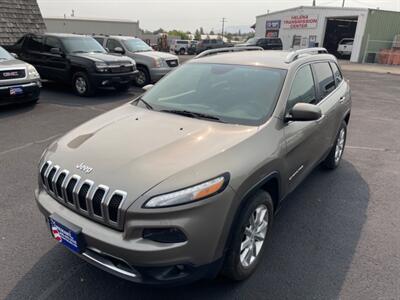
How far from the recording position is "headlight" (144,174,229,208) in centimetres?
208

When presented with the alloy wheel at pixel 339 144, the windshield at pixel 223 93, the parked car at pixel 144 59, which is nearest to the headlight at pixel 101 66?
the parked car at pixel 144 59

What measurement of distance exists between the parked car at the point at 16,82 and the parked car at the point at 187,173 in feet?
17.7

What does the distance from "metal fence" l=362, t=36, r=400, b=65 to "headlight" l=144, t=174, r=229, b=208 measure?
3056 cm

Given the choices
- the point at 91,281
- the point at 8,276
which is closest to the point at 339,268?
the point at 91,281

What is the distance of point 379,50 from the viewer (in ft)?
95.8

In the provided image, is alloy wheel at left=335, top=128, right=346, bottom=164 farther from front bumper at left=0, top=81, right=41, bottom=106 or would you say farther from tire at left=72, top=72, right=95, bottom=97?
tire at left=72, top=72, right=95, bottom=97

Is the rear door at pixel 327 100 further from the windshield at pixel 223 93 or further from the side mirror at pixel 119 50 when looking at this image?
the side mirror at pixel 119 50

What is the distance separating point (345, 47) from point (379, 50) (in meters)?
3.89

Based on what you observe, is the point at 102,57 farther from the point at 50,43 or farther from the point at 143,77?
the point at 143,77

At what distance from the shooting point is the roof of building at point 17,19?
13.4 meters

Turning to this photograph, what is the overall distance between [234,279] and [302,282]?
572 mm

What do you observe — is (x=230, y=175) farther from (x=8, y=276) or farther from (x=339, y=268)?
(x=8, y=276)

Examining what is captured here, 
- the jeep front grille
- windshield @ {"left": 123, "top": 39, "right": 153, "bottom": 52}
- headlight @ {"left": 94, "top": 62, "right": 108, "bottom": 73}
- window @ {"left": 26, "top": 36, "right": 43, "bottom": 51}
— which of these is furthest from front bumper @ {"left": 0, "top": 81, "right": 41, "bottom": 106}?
the jeep front grille

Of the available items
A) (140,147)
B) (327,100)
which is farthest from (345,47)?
(140,147)
